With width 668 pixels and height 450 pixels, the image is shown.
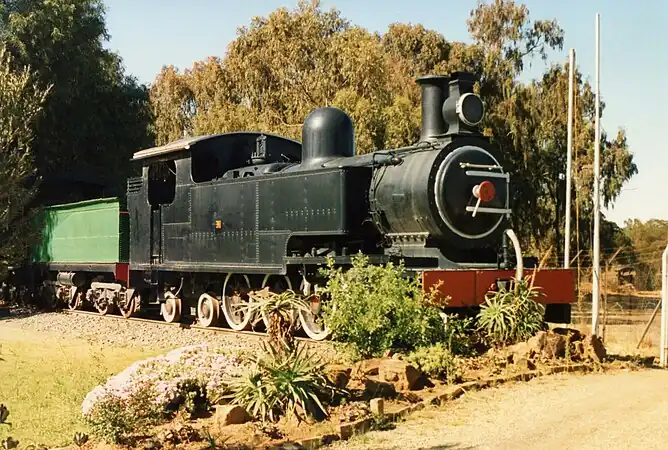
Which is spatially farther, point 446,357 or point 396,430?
point 446,357

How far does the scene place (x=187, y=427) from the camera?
20.9 ft

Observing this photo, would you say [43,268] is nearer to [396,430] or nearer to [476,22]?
[396,430]

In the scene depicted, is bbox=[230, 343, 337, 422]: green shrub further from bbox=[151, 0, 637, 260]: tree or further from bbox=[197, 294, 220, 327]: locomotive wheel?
bbox=[151, 0, 637, 260]: tree

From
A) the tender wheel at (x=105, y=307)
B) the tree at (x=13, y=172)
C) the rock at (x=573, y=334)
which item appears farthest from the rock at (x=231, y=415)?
the tree at (x=13, y=172)

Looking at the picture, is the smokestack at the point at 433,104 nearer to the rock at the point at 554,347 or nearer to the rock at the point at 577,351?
the rock at the point at 554,347

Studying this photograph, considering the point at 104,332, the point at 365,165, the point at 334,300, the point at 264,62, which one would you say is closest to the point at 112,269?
the point at 104,332

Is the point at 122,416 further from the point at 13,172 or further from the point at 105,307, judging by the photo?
the point at 13,172

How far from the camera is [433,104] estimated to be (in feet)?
37.3

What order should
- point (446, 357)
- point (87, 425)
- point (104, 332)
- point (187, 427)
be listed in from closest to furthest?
point (187, 427) < point (87, 425) < point (446, 357) < point (104, 332)

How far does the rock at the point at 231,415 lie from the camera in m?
6.55

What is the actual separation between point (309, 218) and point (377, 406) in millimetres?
5621

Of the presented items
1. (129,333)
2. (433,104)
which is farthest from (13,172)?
(433,104)

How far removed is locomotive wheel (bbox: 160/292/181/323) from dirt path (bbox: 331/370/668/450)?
365 inches

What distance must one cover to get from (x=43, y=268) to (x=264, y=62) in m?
13.7
